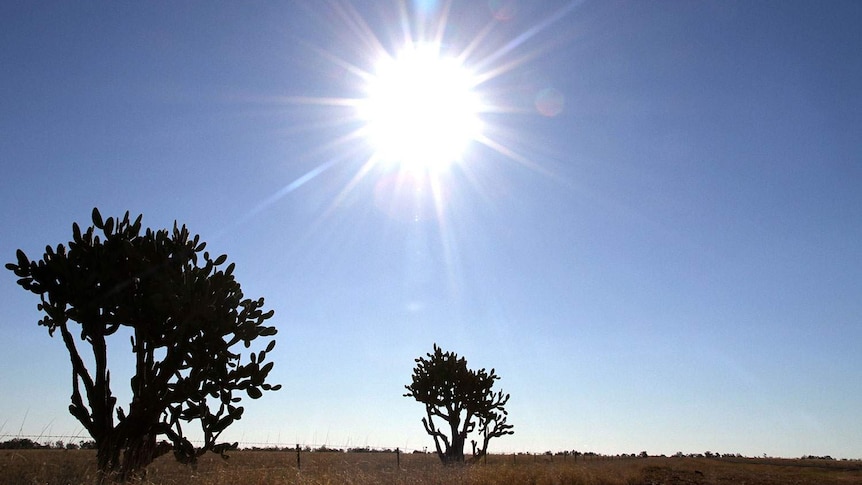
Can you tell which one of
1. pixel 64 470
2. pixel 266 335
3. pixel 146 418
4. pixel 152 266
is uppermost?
pixel 152 266

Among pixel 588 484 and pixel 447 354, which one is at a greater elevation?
pixel 447 354

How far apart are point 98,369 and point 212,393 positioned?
225 centimetres

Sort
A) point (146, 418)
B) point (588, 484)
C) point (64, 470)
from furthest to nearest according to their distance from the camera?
point (588, 484) → point (146, 418) → point (64, 470)

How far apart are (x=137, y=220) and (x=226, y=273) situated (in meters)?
2.15

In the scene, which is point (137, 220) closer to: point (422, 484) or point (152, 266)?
point (152, 266)

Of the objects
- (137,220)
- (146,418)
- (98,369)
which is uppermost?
(137,220)

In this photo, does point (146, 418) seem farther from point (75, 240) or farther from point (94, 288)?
point (75, 240)

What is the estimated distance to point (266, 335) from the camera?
1232cm

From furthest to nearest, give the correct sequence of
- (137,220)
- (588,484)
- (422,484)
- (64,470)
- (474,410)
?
(474,410) < (588,484) < (422,484) < (137,220) < (64,470)

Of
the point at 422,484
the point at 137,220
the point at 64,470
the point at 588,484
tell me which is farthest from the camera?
the point at 588,484

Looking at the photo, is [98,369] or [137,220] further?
[137,220]

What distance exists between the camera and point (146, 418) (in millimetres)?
10781

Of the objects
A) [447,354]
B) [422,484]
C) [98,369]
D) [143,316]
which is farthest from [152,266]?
[447,354]

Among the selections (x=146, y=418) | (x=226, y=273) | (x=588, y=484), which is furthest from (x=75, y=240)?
(x=588, y=484)
